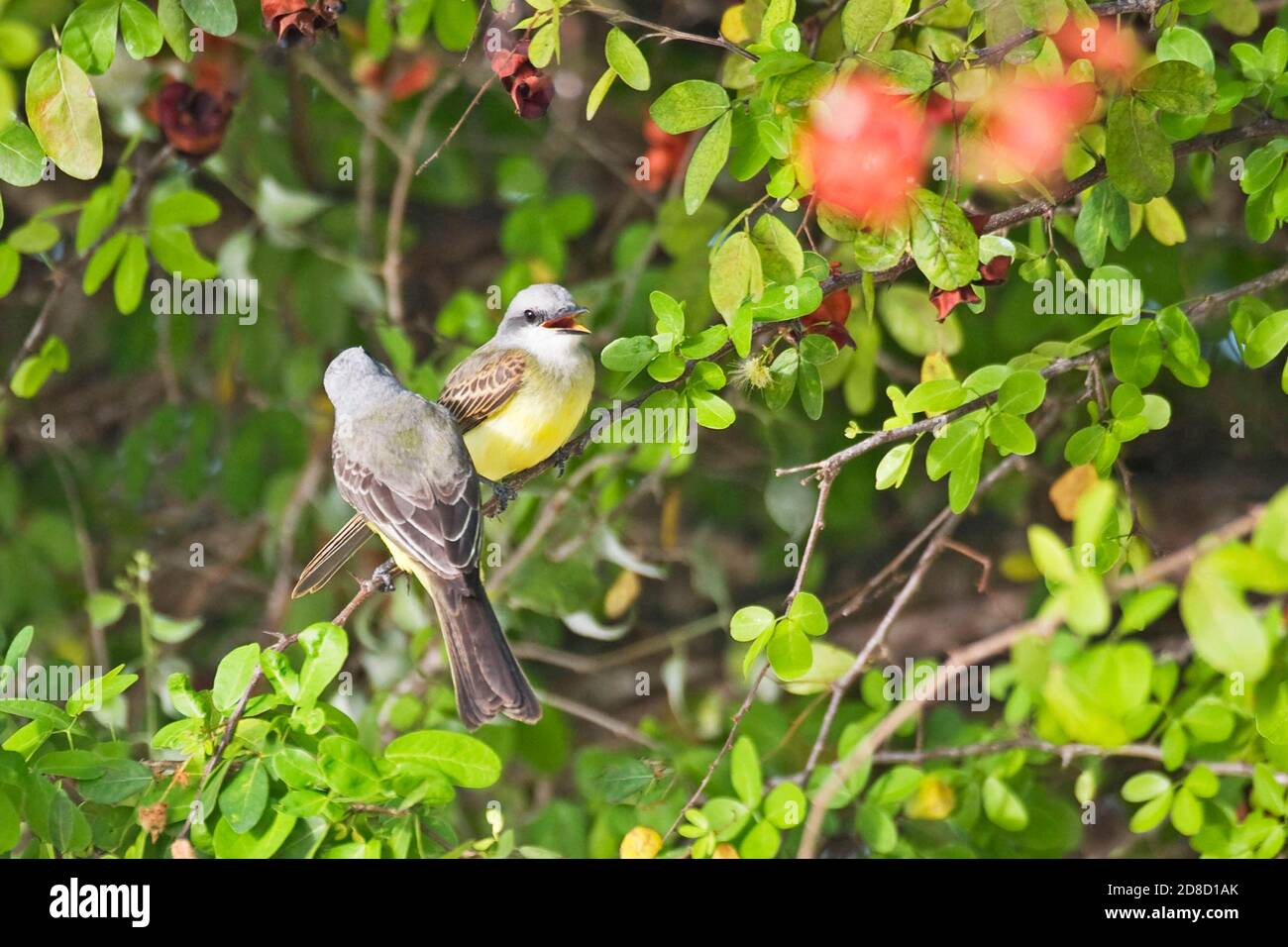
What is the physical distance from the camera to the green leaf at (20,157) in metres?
1.69

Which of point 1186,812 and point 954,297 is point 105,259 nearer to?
point 954,297

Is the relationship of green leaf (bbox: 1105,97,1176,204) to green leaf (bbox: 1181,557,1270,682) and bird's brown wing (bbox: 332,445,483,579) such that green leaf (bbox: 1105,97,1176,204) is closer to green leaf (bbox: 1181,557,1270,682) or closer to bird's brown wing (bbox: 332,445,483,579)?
green leaf (bbox: 1181,557,1270,682)

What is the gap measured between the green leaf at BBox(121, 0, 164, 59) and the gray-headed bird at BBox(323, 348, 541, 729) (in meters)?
0.53

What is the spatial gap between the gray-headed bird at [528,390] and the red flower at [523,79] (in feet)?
1.05

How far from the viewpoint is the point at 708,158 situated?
1643mm

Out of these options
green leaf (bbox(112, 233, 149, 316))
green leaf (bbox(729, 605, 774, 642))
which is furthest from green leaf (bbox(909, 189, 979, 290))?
green leaf (bbox(112, 233, 149, 316))

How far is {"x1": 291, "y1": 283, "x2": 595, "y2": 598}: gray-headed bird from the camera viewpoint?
6.43ft

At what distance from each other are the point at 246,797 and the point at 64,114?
0.87 m

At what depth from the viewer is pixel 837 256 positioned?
2.46m

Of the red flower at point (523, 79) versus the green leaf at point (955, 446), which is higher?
the red flower at point (523, 79)

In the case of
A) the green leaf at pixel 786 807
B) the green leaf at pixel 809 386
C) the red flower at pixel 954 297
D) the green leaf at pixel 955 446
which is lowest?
the green leaf at pixel 786 807

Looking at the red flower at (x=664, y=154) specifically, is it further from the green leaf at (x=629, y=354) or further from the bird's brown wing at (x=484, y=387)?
the green leaf at (x=629, y=354)

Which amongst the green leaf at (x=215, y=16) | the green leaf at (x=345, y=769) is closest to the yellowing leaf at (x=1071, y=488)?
the green leaf at (x=345, y=769)

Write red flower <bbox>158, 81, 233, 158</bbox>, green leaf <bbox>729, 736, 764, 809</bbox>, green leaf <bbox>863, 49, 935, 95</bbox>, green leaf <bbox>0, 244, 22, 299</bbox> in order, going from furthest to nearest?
Answer: red flower <bbox>158, 81, 233, 158</bbox>, green leaf <bbox>0, 244, 22, 299</bbox>, green leaf <bbox>729, 736, 764, 809</bbox>, green leaf <bbox>863, 49, 935, 95</bbox>
